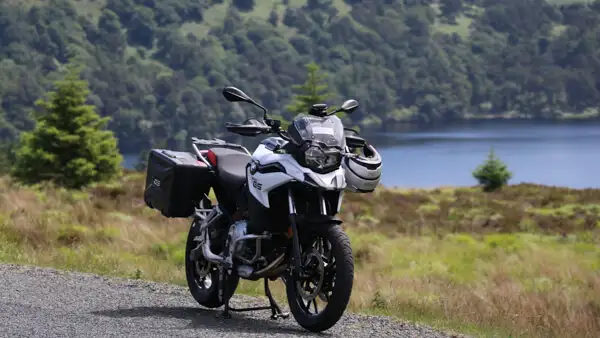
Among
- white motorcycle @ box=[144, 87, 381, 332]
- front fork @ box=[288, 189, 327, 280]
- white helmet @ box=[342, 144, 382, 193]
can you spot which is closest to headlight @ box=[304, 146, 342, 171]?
white motorcycle @ box=[144, 87, 381, 332]

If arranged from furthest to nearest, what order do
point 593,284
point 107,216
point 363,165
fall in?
point 107,216, point 593,284, point 363,165

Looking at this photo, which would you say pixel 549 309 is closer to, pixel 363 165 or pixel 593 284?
pixel 363 165

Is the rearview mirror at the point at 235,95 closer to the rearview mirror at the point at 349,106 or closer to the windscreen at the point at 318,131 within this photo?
the windscreen at the point at 318,131

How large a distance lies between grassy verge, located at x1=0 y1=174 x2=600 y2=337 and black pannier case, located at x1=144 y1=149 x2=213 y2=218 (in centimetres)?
154

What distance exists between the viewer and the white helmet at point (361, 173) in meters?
6.66

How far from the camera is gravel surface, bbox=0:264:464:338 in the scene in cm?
624

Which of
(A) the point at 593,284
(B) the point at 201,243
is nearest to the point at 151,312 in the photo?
(B) the point at 201,243

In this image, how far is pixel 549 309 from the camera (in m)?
9.59

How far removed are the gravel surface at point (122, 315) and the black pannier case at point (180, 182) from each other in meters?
0.80

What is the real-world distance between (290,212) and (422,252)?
1379 cm

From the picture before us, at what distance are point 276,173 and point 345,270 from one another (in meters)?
0.88

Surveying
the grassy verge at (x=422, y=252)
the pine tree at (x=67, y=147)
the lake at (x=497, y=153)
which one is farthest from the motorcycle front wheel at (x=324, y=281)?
the lake at (x=497, y=153)

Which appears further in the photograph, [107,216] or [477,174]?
[477,174]

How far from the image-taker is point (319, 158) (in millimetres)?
6523
